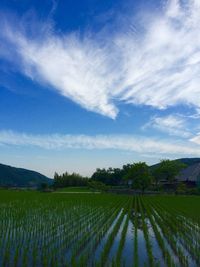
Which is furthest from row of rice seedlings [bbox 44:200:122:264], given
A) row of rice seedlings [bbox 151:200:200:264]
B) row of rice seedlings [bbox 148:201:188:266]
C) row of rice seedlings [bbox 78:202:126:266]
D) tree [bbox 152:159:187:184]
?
tree [bbox 152:159:187:184]

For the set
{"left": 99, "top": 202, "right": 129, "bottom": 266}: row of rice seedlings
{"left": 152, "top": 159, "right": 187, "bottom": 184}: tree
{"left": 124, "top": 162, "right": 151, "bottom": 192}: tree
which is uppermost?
{"left": 152, "top": 159, "right": 187, "bottom": 184}: tree

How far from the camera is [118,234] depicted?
10.1m

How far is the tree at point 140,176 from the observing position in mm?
43344

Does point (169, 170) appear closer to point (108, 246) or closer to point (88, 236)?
point (88, 236)

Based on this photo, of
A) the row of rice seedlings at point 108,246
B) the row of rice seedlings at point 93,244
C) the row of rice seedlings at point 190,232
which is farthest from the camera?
the row of rice seedlings at point 190,232

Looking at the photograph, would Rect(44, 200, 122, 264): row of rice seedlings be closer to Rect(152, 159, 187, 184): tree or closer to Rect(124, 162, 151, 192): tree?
Rect(124, 162, 151, 192): tree

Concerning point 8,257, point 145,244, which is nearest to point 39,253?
point 8,257

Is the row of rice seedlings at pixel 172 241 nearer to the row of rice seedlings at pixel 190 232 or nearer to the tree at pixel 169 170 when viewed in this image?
the row of rice seedlings at pixel 190 232

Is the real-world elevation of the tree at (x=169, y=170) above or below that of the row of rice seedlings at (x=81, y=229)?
above

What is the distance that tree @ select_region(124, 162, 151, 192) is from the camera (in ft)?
142

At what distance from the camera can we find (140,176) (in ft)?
144

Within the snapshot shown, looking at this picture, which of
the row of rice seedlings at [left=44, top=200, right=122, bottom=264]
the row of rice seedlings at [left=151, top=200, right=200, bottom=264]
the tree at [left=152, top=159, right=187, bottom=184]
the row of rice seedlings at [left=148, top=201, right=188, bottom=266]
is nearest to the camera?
the row of rice seedlings at [left=148, top=201, right=188, bottom=266]

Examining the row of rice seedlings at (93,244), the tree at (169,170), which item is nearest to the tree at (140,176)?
the tree at (169,170)

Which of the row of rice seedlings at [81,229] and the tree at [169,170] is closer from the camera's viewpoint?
the row of rice seedlings at [81,229]
